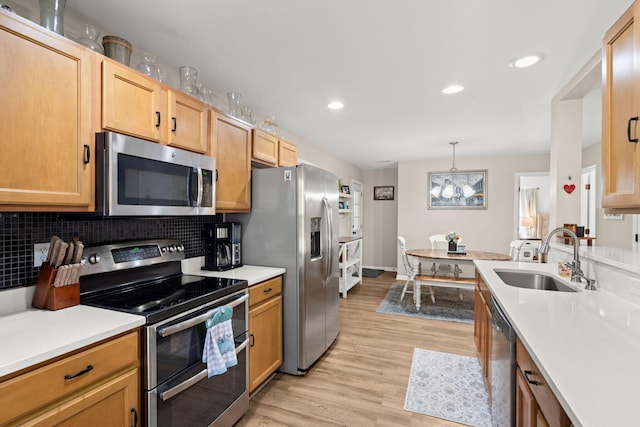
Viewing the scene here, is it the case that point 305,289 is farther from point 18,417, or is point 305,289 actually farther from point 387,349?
point 18,417

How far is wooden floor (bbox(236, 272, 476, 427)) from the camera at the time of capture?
81.0 inches

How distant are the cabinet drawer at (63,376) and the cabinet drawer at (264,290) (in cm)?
89

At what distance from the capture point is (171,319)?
148cm

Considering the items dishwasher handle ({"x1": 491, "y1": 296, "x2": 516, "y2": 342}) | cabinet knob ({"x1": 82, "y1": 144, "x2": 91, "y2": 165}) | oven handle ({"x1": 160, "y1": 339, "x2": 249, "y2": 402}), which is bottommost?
oven handle ({"x1": 160, "y1": 339, "x2": 249, "y2": 402})

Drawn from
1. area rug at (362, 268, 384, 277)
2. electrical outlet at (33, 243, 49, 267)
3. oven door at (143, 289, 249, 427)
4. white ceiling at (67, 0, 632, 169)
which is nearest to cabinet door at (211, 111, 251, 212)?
white ceiling at (67, 0, 632, 169)

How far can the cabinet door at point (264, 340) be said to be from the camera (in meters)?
2.19

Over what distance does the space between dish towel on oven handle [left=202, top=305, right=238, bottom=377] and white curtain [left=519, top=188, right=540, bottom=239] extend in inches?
233

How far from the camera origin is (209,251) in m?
2.48

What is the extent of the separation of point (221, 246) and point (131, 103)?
1.22 metres

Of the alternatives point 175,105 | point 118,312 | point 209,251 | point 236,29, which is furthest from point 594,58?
point 118,312

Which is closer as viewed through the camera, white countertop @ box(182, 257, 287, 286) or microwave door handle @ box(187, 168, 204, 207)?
microwave door handle @ box(187, 168, 204, 207)

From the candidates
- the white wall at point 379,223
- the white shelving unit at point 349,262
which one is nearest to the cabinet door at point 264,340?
the white shelving unit at point 349,262

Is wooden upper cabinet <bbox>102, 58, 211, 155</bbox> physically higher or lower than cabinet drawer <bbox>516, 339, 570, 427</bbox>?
higher

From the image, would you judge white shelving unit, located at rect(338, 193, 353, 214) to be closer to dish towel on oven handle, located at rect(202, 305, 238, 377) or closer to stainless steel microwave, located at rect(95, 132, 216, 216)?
stainless steel microwave, located at rect(95, 132, 216, 216)
